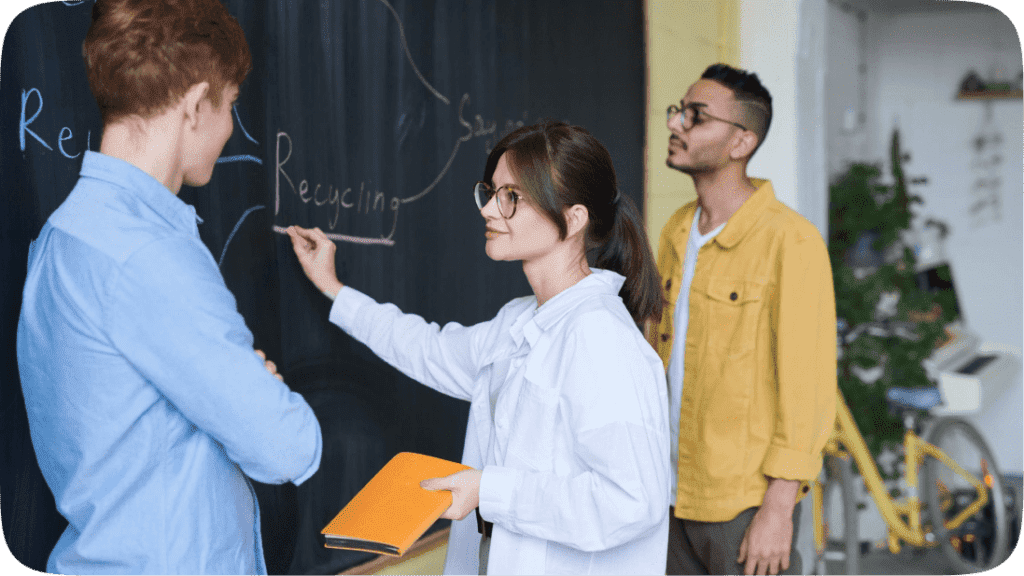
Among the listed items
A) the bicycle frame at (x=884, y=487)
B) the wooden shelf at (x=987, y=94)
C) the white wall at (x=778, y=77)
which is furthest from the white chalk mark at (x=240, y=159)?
the wooden shelf at (x=987, y=94)

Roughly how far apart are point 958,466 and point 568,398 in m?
3.02

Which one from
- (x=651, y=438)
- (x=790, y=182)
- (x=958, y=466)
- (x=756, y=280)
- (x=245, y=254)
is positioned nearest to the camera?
(x=651, y=438)

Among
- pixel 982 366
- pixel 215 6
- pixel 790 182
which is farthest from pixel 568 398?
pixel 982 366

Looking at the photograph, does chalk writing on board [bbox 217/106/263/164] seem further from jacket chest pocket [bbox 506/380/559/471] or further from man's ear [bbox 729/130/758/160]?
man's ear [bbox 729/130/758/160]

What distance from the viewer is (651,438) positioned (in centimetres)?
108

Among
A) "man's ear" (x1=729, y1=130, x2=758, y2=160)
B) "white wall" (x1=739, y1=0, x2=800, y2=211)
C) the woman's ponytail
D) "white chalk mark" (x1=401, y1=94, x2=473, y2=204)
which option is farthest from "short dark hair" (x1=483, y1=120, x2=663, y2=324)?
"white wall" (x1=739, y1=0, x2=800, y2=211)

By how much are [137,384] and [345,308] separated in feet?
1.77

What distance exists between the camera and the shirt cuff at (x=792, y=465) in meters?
1.59

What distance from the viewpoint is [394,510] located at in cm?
106

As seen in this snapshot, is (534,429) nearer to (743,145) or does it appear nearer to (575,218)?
(575,218)

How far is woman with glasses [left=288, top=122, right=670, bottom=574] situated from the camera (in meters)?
1.07

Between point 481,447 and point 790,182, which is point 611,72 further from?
point 481,447

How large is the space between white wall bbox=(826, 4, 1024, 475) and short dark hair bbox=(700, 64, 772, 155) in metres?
1.77

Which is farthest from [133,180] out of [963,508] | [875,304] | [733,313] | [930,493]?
[963,508]
